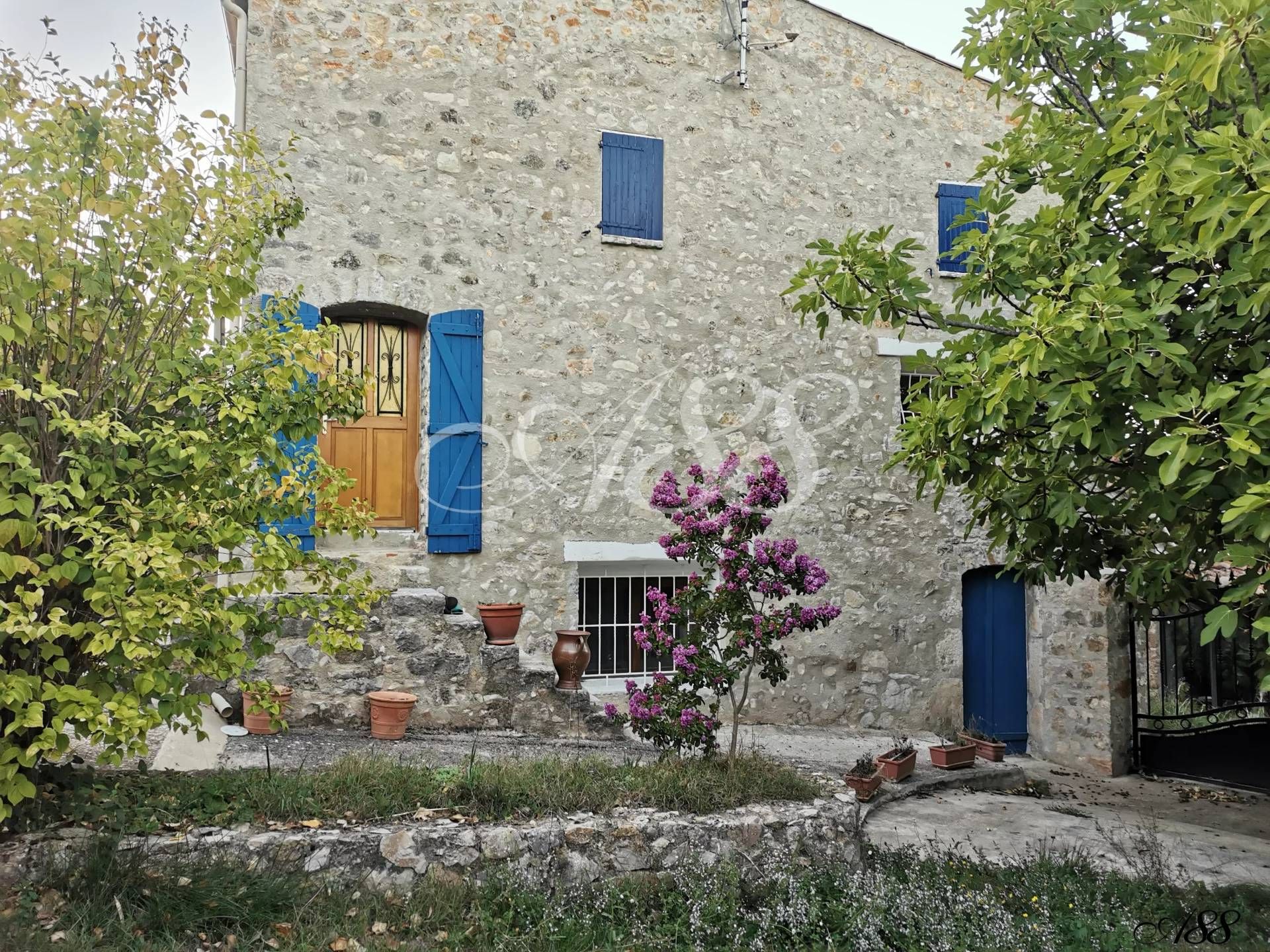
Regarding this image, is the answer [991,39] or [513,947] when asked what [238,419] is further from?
[991,39]

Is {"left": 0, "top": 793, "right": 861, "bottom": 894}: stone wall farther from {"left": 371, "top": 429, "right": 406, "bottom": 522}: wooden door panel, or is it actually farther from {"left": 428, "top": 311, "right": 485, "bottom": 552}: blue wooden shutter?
{"left": 371, "top": 429, "right": 406, "bottom": 522}: wooden door panel

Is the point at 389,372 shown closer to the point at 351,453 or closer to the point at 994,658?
the point at 351,453

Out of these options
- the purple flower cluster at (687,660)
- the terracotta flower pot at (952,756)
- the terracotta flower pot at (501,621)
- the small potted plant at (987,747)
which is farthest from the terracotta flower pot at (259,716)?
the small potted plant at (987,747)

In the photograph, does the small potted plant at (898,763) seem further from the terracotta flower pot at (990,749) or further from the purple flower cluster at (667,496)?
the purple flower cluster at (667,496)

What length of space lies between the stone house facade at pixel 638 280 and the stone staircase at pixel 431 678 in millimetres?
821

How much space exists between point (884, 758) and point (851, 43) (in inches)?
263

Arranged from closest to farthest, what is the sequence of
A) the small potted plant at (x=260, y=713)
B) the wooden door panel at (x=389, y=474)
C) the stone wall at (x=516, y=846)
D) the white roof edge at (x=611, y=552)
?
the stone wall at (x=516, y=846)
the small potted plant at (x=260, y=713)
the wooden door panel at (x=389, y=474)
the white roof edge at (x=611, y=552)

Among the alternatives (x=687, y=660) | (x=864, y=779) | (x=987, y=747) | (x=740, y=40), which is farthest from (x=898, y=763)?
(x=740, y=40)

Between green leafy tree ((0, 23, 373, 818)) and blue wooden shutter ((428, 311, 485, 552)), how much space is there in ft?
10.3

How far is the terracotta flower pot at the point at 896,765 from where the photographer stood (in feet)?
23.2

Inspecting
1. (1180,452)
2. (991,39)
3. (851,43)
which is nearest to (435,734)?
(1180,452)

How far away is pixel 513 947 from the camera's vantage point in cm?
375

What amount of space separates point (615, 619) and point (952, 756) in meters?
3.05

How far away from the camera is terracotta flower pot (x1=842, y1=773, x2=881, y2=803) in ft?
21.2
